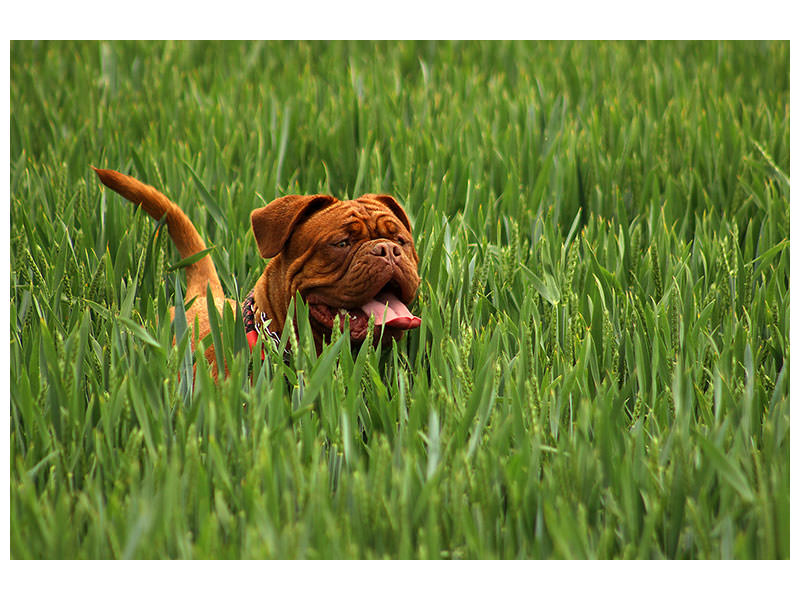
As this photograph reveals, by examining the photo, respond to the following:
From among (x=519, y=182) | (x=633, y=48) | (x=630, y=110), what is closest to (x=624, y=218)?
(x=519, y=182)

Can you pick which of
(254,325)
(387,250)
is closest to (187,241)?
(254,325)

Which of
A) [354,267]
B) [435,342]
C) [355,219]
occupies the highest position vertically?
[355,219]

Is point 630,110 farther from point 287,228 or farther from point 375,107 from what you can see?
point 287,228

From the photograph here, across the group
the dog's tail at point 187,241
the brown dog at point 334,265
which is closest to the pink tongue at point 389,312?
the brown dog at point 334,265

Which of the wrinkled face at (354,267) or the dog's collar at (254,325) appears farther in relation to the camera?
the dog's collar at (254,325)

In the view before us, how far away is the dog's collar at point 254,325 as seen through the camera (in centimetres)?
199

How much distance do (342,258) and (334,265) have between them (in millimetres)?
26

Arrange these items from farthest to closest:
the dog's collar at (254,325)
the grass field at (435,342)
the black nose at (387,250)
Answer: the dog's collar at (254,325) < the black nose at (387,250) < the grass field at (435,342)

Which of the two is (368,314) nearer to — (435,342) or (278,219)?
(435,342)

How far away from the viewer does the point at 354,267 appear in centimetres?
187

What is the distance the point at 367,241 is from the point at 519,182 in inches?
59.8

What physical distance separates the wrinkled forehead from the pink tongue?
0.18 meters

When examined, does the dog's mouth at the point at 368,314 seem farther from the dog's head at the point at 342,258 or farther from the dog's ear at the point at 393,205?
the dog's ear at the point at 393,205
